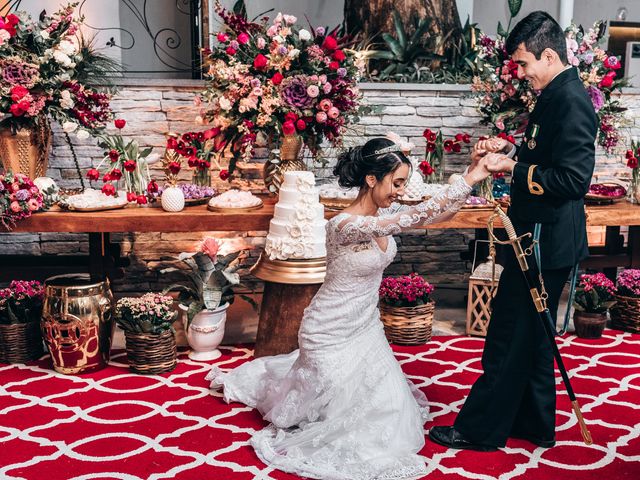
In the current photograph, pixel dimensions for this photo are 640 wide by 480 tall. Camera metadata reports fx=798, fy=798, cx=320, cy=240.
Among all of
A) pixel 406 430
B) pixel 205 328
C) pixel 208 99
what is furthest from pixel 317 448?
pixel 208 99

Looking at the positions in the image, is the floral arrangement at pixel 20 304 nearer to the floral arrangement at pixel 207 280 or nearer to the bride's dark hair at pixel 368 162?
the floral arrangement at pixel 207 280

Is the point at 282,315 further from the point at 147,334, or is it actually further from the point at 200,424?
the point at 200,424

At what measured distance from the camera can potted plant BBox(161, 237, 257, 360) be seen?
501 cm

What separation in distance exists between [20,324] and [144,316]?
31.1 inches

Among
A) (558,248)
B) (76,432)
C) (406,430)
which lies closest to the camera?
(558,248)

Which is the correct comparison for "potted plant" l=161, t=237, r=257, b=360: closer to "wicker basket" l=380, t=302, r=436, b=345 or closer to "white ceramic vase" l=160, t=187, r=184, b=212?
"white ceramic vase" l=160, t=187, r=184, b=212

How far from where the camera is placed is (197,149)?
5.42 metres

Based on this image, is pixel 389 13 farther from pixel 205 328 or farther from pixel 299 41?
pixel 205 328

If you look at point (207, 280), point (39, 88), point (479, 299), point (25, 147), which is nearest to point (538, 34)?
point (479, 299)

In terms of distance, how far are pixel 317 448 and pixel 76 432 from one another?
4.07 feet

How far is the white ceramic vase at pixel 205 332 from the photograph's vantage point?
16.4 feet

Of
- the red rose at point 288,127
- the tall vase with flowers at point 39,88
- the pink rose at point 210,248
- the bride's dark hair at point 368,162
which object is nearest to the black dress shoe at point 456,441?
the bride's dark hair at point 368,162

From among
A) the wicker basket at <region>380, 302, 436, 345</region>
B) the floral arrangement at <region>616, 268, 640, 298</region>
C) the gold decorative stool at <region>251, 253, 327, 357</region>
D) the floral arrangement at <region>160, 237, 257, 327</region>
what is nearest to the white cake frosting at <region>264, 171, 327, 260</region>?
the gold decorative stool at <region>251, 253, 327, 357</region>

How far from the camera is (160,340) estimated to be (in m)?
4.75
